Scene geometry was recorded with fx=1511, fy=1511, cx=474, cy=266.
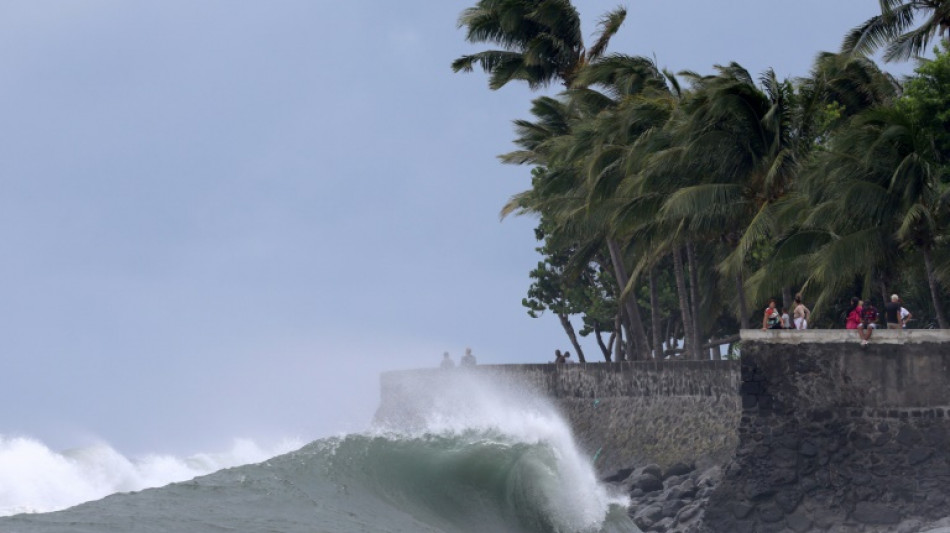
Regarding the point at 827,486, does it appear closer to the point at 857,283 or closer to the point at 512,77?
the point at 857,283

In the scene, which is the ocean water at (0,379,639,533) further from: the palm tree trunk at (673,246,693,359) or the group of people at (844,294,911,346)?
the palm tree trunk at (673,246,693,359)

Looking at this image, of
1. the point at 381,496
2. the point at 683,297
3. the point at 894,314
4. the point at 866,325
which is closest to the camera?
the point at 381,496

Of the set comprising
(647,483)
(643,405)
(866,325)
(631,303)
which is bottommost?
(647,483)

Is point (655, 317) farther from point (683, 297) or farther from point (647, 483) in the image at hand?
point (647, 483)

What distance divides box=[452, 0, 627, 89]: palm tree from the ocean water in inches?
661

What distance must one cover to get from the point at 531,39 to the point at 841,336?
18.3 m

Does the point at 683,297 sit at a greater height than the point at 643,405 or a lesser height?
greater

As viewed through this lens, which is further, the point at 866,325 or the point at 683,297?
the point at 683,297

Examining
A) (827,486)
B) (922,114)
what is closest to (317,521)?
(827,486)

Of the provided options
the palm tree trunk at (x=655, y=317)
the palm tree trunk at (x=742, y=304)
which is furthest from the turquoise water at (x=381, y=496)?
the palm tree trunk at (x=655, y=317)

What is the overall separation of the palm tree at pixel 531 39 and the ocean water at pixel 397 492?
16.8m

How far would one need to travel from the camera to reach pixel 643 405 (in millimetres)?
32594

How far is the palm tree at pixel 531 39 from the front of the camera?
41.2m

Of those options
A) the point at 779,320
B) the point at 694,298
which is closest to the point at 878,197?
the point at 779,320
